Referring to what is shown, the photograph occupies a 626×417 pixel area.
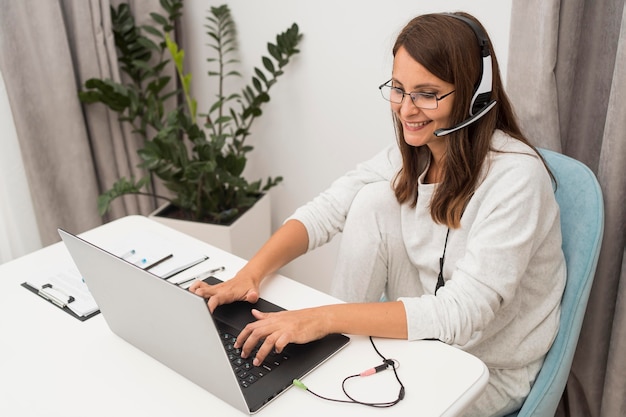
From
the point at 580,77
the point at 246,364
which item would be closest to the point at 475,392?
the point at 246,364

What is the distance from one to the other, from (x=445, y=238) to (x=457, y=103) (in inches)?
11.3

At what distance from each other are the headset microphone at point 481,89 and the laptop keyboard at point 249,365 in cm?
53

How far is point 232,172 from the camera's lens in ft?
6.95

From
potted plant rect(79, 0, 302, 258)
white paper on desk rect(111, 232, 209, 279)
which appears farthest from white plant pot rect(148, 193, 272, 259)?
white paper on desk rect(111, 232, 209, 279)

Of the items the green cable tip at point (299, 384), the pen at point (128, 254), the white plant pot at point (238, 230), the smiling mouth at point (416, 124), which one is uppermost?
the smiling mouth at point (416, 124)

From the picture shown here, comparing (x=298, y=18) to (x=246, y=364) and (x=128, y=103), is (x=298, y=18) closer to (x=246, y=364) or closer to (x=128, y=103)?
(x=128, y=103)

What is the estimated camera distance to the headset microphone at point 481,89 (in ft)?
3.74

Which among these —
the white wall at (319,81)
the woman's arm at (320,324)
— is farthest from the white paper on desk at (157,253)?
the white wall at (319,81)

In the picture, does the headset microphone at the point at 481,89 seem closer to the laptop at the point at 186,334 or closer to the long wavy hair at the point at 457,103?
the long wavy hair at the point at 457,103

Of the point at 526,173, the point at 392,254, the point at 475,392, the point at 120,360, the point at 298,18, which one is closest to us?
the point at 475,392

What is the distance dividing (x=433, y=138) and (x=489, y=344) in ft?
1.43

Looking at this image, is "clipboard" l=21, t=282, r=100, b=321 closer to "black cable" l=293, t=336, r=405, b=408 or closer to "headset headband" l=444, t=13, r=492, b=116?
"black cable" l=293, t=336, r=405, b=408

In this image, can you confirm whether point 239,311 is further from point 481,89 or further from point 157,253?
point 481,89

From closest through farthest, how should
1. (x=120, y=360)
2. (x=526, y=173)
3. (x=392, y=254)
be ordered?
1. (x=120, y=360)
2. (x=526, y=173)
3. (x=392, y=254)
